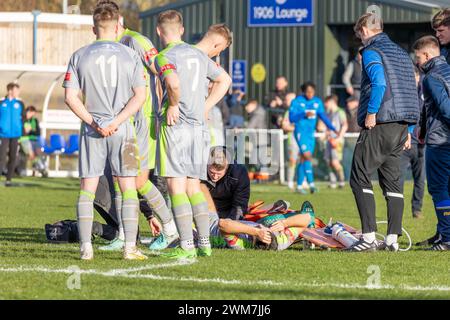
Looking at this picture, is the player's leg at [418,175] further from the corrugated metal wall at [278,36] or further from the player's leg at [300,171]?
the corrugated metal wall at [278,36]

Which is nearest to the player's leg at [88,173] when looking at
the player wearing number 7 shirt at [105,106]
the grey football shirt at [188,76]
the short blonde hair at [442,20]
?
the player wearing number 7 shirt at [105,106]

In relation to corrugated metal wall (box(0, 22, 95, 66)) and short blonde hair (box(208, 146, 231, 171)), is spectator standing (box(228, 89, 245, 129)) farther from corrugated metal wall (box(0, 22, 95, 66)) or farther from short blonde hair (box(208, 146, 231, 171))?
short blonde hair (box(208, 146, 231, 171))

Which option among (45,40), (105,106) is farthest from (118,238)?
(45,40)

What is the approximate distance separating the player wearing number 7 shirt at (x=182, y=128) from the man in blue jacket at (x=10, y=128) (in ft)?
47.8

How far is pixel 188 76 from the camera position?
31.6ft

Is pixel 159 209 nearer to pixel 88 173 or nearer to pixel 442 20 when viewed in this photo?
pixel 88 173

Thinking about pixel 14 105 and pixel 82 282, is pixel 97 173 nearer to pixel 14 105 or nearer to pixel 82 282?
pixel 82 282

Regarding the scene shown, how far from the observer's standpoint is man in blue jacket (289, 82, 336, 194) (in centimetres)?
2266

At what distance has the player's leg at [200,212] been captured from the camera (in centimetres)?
980

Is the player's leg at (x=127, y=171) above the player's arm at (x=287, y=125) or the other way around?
the other way around

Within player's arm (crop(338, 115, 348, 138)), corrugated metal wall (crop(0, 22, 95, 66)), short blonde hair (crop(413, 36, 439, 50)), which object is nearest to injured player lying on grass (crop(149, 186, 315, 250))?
short blonde hair (crop(413, 36, 439, 50))

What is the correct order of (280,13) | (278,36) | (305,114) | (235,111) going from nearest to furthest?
(305,114), (235,111), (280,13), (278,36)

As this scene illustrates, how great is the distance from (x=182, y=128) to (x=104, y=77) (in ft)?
2.53
